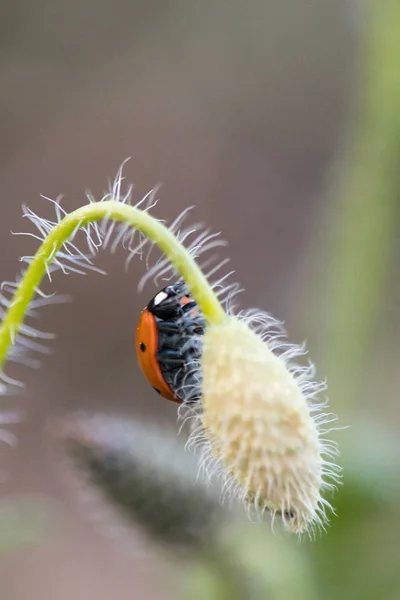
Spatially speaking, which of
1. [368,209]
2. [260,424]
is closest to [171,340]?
[260,424]

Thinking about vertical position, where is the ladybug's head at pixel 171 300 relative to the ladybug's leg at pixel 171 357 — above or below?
above

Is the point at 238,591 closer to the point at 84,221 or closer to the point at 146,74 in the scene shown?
the point at 84,221

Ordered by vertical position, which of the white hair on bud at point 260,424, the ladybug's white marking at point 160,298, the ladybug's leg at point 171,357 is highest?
the ladybug's white marking at point 160,298

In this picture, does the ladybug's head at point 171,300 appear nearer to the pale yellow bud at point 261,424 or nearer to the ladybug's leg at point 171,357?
the ladybug's leg at point 171,357

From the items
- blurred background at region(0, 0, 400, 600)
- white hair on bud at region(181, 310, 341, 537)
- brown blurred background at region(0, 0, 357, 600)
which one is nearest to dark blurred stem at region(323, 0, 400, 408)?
blurred background at region(0, 0, 400, 600)

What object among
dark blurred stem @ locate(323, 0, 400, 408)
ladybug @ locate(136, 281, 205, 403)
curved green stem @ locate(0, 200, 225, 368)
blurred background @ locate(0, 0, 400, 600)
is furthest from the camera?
blurred background @ locate(0, 0, 400, 600)

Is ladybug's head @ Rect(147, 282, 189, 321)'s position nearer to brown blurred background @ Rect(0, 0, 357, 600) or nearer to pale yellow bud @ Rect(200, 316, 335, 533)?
pale yellow bud @ Rect(200, 316, 335, 533)

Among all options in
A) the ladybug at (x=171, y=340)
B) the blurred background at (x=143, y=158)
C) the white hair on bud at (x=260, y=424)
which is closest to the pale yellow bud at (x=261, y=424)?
the white hair on bud at (x=260, y=424)
